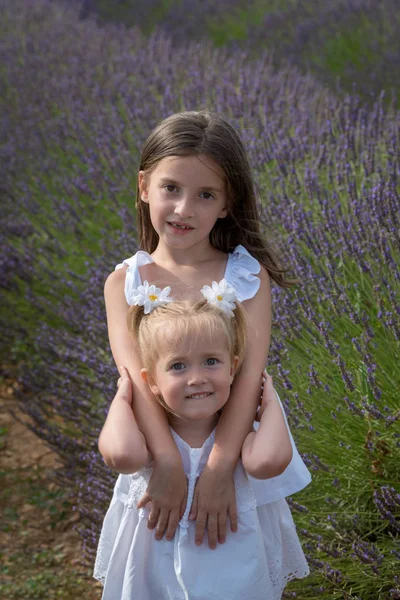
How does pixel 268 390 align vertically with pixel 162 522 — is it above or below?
above

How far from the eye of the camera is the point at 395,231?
2.34m

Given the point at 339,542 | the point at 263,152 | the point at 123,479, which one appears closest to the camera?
the point at 123,479

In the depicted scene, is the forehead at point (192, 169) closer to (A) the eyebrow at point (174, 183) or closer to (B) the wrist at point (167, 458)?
(A) the eyebrow at point (174, 183)

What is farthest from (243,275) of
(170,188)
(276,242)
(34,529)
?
(34,529)

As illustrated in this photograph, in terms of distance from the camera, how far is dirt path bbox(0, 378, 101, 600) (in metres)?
2.79

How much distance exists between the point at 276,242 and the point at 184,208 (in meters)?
0.91

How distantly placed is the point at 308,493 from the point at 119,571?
2.51 ft

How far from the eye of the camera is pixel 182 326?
1651mm

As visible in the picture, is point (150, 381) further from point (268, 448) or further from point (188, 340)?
point (268, 448)

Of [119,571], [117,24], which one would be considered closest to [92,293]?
[119,571]

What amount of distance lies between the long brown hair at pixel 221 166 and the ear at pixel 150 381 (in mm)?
415

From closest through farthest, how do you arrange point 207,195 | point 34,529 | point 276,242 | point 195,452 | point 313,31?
1. point 195,452
2. point 207,195
3. point 276,242
4. point 34,529
5. point 313,31

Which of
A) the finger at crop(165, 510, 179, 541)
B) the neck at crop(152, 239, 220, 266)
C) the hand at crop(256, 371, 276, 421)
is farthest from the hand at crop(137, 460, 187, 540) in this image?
the neck at crop(152, 239, 220, 266)

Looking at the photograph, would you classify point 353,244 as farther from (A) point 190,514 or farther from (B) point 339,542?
(A) point 190,514
